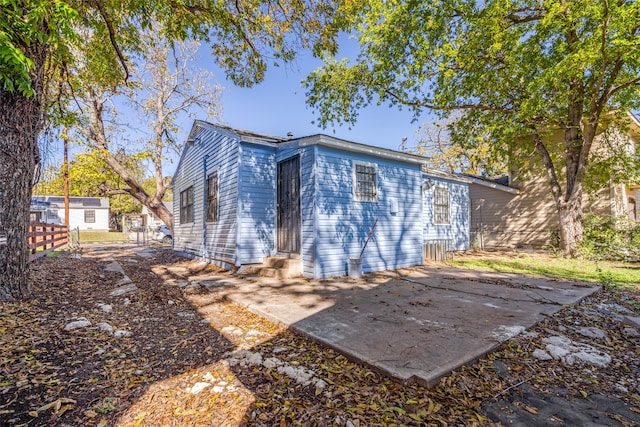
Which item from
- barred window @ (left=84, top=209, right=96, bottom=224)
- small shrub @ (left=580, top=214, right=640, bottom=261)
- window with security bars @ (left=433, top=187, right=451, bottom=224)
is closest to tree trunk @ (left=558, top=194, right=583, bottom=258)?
small shrub @ (left=580, top=214, right=640, bottom=261)

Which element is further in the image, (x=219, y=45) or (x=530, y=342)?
(x=219, y=45)

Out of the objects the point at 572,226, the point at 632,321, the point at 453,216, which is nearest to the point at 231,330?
the point at 632,321

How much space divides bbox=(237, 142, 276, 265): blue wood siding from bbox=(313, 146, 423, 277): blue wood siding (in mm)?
1750

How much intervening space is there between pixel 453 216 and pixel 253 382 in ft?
38.0

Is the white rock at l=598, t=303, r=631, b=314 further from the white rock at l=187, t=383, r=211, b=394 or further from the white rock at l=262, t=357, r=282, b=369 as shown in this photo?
the white rock at l=187, t=383, r=211, b=394

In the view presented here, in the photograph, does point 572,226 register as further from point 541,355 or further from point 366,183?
point 541,355

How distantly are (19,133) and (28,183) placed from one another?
71 centimetres

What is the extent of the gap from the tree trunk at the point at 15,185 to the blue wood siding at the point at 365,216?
15.3 ft

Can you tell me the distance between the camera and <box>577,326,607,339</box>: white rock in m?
3.22

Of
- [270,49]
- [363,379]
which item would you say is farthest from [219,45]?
[363,379]

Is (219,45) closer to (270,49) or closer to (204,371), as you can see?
(270,49)

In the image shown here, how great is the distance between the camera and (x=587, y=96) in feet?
29.3

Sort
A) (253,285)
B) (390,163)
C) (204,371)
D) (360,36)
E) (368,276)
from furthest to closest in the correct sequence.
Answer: (360,36)
(390,163)
(368,276)
(253,285)
(204,371)

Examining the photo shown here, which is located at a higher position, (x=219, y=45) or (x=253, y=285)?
(x=219, y=45)
